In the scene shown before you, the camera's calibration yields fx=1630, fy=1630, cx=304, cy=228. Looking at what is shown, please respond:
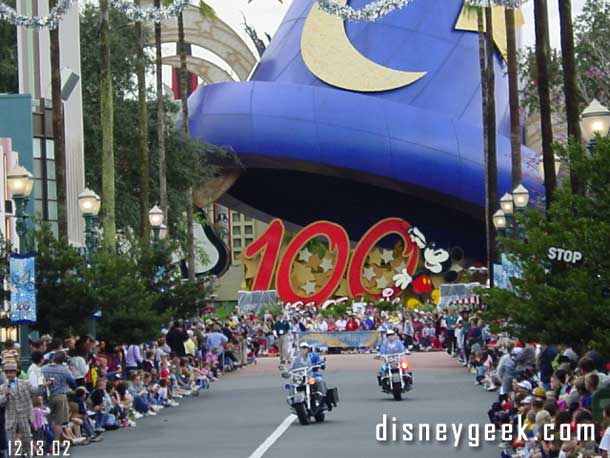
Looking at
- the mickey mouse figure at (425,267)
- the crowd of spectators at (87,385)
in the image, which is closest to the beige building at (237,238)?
the mickey mouse figure at (425,267)

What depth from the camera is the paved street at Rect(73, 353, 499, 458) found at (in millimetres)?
21938

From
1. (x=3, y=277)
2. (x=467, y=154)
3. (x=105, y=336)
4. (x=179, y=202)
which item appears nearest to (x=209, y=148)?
(x=179, y=202)

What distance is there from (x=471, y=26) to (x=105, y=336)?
4893cm

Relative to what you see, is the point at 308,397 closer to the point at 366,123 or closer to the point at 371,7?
the point at 371,7

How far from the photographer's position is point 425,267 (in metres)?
74.6

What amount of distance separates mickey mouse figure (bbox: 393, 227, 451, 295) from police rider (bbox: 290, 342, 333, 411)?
45188mm

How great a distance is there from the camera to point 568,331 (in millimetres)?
20172

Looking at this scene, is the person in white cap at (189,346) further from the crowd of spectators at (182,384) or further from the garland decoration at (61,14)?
the garland decoration at (61,14)

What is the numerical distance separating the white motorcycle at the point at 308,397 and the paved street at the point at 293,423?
241 mm

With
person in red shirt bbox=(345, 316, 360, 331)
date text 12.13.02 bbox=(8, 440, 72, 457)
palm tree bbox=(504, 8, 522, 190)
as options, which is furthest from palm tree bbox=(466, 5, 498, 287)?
date text 12.13.02 bbox=(8, 440, 72, 457)

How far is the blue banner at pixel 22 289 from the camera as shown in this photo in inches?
975

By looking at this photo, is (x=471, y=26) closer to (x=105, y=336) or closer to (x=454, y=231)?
(x=454, y=231)

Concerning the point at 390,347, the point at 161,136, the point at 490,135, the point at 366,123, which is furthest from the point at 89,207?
the point at 366,123

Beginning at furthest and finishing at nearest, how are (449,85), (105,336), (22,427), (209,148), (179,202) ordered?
(449,85), (209,148), (179,202), (105,336), (22,427)
